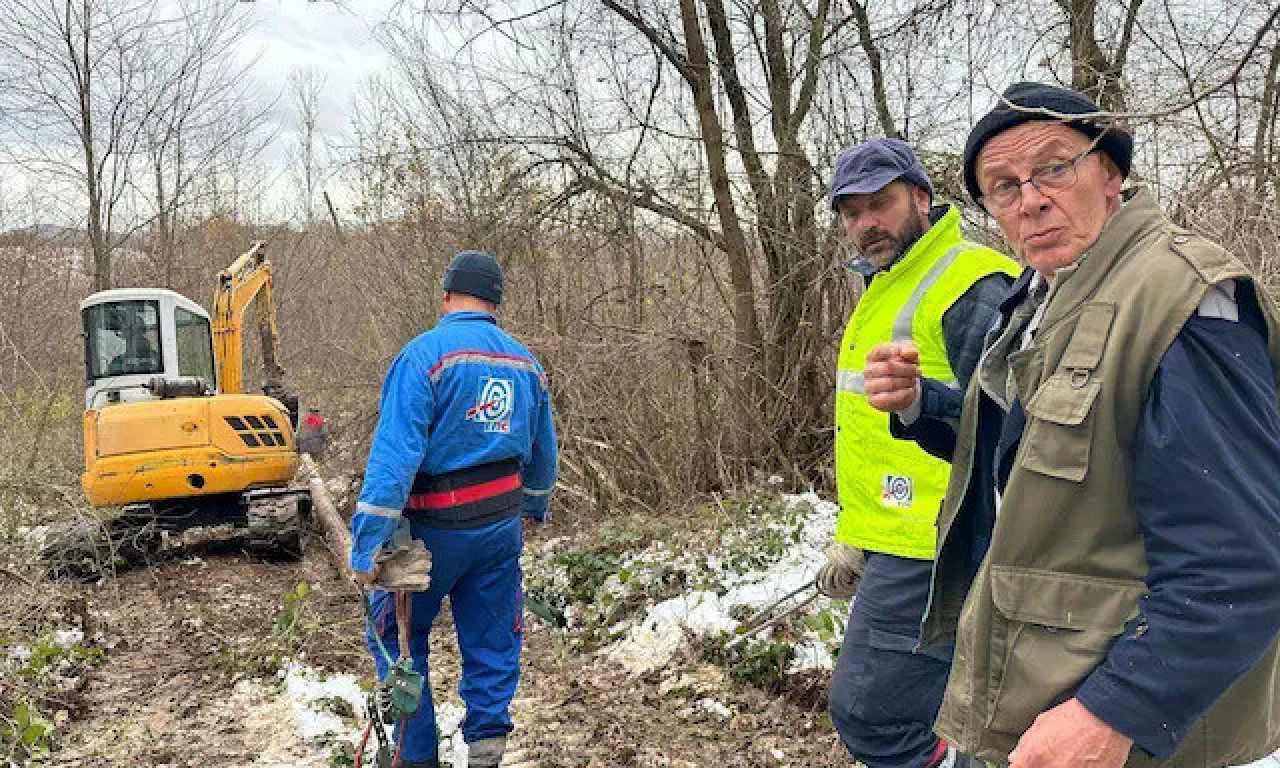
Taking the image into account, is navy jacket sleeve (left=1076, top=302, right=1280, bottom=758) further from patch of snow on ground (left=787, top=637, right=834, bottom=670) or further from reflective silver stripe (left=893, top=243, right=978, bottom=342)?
patch of snow on ground (left=787, top=637, right=834, bottom=670)

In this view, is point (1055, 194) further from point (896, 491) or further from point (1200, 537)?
point (896, 491)

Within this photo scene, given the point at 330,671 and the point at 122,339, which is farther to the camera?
the point at 122,339

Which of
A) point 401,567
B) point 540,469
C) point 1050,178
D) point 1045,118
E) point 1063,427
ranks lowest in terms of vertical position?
point 401,567

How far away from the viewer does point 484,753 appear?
398cm

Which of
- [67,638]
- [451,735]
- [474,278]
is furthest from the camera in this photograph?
[67,638]

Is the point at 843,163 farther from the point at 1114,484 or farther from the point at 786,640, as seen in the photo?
the point at 786,640

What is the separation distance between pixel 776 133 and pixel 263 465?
571 centimetres

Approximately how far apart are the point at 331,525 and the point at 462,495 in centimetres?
557

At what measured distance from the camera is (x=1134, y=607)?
1529mm

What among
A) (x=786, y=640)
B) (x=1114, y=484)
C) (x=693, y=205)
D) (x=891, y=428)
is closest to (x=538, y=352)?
(x=693, y=205)

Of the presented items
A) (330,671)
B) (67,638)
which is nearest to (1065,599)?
(330,671)

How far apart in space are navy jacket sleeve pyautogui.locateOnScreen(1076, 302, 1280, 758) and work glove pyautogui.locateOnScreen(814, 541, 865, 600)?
172cm

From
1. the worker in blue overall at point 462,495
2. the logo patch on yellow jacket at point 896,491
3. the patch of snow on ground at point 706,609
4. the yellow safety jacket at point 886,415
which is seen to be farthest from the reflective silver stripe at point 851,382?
the patch of snow on ground at point 706,609

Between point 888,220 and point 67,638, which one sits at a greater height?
point 888,220
